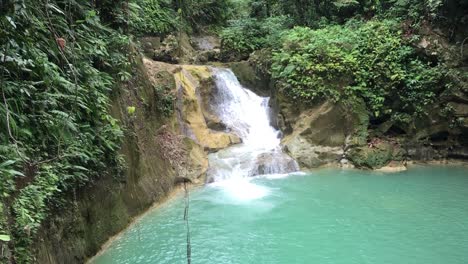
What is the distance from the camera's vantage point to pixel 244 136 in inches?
505

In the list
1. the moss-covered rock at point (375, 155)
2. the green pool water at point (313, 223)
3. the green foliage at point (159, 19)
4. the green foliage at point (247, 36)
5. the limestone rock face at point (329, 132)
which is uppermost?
the green foliage at point (159, 19)

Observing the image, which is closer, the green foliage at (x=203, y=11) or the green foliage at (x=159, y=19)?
the green foliage at (x=159, y=19)

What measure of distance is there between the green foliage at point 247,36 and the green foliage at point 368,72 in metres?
3.35

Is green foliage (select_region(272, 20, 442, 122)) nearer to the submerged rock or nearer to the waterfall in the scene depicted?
the waterfall

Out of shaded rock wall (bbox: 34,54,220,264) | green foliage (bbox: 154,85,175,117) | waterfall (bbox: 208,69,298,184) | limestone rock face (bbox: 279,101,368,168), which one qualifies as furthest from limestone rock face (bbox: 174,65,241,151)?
limestone rock face (bbox: 279,101,368,168)

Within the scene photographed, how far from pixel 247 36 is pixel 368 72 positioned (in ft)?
18.8

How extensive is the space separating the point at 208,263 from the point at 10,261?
2.84 metres

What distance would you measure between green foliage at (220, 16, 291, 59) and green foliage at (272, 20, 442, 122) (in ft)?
11.0

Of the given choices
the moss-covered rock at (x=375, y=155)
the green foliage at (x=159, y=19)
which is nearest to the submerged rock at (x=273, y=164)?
the moss-covered rock at (x=375, y=155)

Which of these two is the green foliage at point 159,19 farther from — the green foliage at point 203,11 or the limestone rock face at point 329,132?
the limestone rock face at point 329,132

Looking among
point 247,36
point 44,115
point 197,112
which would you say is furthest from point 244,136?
point 44,115

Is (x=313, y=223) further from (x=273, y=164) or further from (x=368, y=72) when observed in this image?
(x=368, y=72)

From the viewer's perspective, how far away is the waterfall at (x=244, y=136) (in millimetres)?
10648

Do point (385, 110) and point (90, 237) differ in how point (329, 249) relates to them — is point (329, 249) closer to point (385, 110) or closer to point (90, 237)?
point (90, 237)
